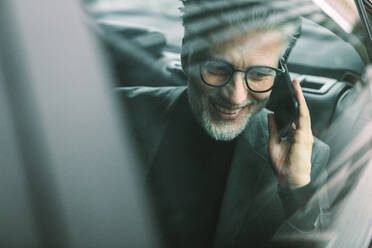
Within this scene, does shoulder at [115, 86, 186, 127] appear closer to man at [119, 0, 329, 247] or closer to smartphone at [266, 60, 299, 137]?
man at [119, 0, 329, 247]

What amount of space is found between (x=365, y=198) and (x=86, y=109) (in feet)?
5.66

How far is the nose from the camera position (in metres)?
1.08

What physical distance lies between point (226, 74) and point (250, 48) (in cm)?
13

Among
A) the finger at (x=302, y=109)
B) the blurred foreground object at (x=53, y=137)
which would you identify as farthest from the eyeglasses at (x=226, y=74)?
the blurred foreground object at (x=53, y=137)

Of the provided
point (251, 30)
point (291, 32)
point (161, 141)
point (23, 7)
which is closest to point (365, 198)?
point (291, 32)

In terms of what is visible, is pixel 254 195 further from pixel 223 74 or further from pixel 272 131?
pixel 223 74

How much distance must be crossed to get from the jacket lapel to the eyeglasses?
115 mm

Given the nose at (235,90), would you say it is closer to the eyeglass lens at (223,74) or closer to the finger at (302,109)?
the eyeglass lens at (223,74)

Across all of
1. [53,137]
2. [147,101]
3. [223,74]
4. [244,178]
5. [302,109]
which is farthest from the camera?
[302,109]

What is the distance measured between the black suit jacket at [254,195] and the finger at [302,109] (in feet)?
0.33

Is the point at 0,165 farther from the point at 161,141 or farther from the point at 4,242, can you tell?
the point at 161,141

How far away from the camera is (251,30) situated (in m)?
1.13

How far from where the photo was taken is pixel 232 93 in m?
1.10

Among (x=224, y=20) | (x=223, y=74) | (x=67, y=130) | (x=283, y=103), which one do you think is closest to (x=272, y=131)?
(x=283, y=103)
